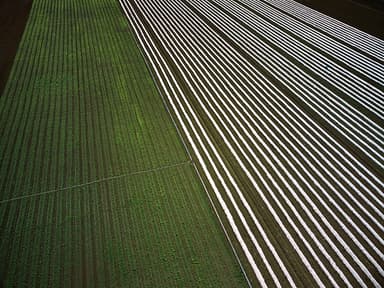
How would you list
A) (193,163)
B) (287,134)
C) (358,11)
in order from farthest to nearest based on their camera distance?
1. (358,11)
2. (287,134)
3. (193,163)

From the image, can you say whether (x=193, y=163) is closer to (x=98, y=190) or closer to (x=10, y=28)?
(x=98, y=190)

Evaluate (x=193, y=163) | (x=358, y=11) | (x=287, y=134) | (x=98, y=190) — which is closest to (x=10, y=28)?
(x=98, y=190)

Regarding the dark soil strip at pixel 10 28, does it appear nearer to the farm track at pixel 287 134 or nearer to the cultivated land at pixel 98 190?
the cultivated land at pixel 98 190

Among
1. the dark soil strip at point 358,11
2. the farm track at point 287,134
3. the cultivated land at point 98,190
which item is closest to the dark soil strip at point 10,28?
the cultivated land at point 98,190

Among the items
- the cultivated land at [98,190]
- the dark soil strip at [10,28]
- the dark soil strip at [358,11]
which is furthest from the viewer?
the dark soil strip at [358,11]

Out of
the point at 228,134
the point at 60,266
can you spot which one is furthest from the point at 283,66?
the point at 60,266

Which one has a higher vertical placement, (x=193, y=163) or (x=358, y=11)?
(x=358, y=11)

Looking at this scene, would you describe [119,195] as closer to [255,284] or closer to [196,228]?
[196,228]
